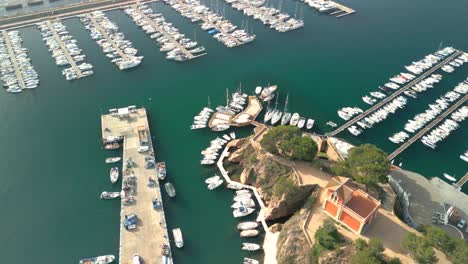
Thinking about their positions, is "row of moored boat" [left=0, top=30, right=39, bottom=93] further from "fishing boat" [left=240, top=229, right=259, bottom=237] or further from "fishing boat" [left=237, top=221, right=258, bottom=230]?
"fishing boat" [left=240, top=229, right=259, bottom=237]

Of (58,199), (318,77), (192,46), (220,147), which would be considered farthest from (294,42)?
(58,199)

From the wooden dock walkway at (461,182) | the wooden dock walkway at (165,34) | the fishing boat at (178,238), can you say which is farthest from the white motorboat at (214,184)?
the wooden dock walkway at (165,34)

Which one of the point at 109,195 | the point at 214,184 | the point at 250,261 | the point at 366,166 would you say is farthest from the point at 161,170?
the point at 366,166

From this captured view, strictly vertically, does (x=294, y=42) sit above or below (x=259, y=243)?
above

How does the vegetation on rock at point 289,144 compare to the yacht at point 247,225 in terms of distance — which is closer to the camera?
the yacht at point 247,225

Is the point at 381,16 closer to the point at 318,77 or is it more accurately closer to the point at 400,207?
the point at 318,77

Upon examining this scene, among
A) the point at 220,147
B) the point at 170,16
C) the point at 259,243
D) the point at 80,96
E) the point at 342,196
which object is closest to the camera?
the point at 342,196

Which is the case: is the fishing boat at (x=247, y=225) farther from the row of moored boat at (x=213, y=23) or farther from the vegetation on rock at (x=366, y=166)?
the row of moored boat at (x=213, y=23)
